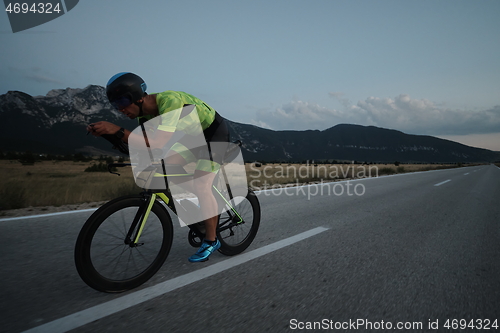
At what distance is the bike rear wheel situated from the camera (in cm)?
195

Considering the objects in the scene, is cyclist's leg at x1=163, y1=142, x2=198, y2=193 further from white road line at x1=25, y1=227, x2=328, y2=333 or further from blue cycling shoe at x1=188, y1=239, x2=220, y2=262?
white road line at x1=25, y1=227, x2=328, y2=333

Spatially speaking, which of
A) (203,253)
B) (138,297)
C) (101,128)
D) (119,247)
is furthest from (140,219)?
(101,128)

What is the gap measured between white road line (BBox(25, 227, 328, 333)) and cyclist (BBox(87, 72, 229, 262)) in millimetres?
199

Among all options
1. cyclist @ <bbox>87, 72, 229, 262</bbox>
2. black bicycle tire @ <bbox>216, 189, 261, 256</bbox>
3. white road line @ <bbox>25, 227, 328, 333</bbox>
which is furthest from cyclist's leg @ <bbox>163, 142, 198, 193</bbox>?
white road line @ <bbox>25, 227, 328, 333</bbox>

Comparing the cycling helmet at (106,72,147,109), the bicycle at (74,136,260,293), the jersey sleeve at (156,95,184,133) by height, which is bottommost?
the bicycle at (74,136,260,293)

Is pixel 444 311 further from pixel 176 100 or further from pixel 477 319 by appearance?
pixel 176 100

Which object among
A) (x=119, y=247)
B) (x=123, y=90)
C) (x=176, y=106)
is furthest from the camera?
(x=119, y=247)

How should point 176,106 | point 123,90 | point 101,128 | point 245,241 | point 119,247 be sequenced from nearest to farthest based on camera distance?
point 101,128
point 123,90
point 176,106
point 119,247
point 245,241

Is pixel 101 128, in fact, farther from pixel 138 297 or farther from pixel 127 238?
pixel 138 297

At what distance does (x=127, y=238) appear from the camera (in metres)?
2.34

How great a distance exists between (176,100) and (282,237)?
2345 millimetres

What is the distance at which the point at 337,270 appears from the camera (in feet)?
8.59

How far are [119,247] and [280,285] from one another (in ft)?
4.81

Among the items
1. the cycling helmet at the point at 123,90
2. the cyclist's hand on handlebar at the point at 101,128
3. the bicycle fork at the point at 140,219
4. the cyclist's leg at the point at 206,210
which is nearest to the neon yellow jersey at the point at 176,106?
the cycling helmet at the point at 123,90
